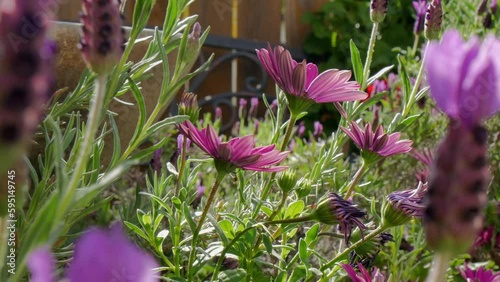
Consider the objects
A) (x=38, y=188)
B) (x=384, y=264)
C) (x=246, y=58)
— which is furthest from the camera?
(x=246, y=58)

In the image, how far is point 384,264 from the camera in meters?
1.40

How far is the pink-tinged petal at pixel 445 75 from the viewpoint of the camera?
0.22 meters

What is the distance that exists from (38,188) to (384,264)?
0.88 meters

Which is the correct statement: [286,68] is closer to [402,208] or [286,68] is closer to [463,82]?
[402,208]

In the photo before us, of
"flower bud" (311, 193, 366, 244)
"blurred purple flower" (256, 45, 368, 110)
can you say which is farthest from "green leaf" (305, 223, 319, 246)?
"blurred purple flower" (256, 45, 368, 110)

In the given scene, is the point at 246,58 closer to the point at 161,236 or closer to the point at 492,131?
the point at 492,131

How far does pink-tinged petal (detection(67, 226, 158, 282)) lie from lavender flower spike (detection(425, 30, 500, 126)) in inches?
3.9

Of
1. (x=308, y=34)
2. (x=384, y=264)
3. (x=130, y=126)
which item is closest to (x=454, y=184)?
(x=130, y=126)

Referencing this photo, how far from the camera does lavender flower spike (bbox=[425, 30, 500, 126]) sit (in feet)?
0.73

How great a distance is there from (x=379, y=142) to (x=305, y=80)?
3.7 inches

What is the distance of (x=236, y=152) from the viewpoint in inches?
25.0

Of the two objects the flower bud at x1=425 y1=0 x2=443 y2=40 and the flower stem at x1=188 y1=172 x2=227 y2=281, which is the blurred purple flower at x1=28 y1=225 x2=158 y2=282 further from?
the flower bud at x1=425 y1=0 x2=443 y2=40

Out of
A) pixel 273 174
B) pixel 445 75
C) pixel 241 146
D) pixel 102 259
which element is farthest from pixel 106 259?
pixel 273 174

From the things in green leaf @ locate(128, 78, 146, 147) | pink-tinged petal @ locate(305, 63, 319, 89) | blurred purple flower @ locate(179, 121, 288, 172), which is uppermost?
pink-tinged petal @ locate(305, 63, 319, 89)
